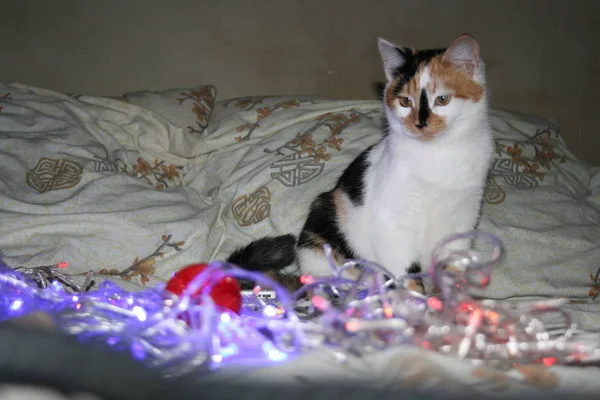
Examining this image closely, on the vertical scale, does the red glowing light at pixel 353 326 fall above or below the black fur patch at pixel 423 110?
below

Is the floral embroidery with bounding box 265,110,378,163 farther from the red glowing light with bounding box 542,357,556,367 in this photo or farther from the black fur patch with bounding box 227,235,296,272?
the red glowing light with bounding box 542,357,556,367

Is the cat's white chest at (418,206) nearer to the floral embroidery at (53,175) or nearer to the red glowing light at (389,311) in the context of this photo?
the red glowing light at (389,311)

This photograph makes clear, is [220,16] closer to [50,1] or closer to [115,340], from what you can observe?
[50,1]

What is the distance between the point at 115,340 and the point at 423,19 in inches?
86.2

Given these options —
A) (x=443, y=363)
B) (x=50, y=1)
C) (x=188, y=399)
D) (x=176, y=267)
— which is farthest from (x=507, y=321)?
(x=50, y=1)

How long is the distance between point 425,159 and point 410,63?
234 millimetres

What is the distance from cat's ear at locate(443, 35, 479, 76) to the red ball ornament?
2.50 feet

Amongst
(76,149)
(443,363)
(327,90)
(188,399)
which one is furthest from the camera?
(327,90)

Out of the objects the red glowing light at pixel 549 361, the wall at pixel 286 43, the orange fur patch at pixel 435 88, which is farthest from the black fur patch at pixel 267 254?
the wall at pixel 286 43

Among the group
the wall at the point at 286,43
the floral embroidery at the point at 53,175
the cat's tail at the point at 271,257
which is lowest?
the cat's tail at the point at 271,257

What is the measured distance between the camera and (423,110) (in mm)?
1248

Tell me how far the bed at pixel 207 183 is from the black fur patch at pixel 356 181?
0.77 ft

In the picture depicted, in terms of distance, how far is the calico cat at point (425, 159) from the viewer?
126cm

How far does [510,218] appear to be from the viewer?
63.2 inches
